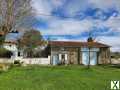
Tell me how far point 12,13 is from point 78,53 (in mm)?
20514

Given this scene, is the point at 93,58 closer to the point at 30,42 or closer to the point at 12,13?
the point at 30,42

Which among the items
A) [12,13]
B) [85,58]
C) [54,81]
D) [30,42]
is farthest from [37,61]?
[54,81]

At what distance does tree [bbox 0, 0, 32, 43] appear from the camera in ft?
98.9

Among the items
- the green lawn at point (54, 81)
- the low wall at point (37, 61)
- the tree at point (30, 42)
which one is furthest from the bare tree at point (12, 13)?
the tree at point (30, 42)

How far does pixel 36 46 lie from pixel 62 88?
4360 centimetres

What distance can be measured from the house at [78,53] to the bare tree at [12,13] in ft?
52.5

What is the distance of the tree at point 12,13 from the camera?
30.2 meters

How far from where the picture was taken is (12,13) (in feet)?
99.9

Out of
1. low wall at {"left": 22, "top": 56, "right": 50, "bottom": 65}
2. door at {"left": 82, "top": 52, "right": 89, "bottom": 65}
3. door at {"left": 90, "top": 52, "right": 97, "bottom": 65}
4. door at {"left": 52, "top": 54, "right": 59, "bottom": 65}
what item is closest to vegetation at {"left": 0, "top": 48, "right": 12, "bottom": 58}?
low wall at {"left": 22, "top": 56, "right": 50, "bottom": 65}

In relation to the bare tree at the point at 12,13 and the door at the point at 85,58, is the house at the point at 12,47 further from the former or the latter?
the bare tree at the point at 12,13

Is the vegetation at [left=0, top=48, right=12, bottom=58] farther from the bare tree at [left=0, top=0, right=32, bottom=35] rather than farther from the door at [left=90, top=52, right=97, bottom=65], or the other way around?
the bare tree at [left=0, top=0, right=32, bottom=35]

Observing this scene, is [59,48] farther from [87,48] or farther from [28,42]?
[28,42]

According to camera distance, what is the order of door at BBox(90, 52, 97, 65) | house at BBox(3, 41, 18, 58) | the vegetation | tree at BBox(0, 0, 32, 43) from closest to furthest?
tree at BBox(0, 0, 32, 43) < door at BBox(90, 52, 97, 65) < the vegetation < house at BBox(3, 41, 18, 58)

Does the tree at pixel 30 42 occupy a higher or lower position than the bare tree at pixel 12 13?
lower
